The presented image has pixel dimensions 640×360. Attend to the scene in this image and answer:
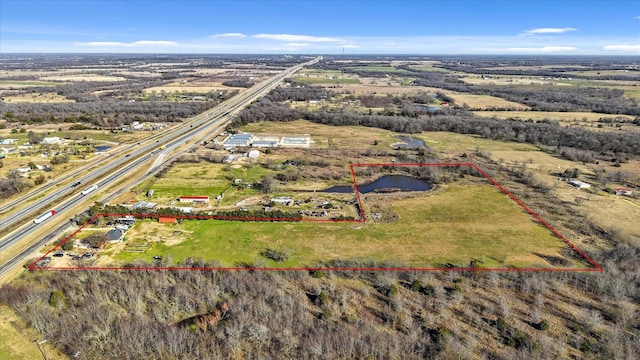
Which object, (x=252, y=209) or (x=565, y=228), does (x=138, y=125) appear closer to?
(x=252, y=209)

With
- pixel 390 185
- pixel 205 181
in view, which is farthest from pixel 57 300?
pixel 390 185

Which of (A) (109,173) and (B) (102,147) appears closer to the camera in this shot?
(A) (109,173)

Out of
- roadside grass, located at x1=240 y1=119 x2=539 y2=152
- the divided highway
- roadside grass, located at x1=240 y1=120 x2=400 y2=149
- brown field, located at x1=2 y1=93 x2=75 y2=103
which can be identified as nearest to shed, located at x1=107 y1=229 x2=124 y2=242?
the divided highway

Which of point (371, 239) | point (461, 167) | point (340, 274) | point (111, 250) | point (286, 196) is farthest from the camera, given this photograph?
point (461, 167)

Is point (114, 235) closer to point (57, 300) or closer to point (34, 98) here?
point (57, 300)

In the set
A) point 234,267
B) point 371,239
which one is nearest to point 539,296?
point 371,239
